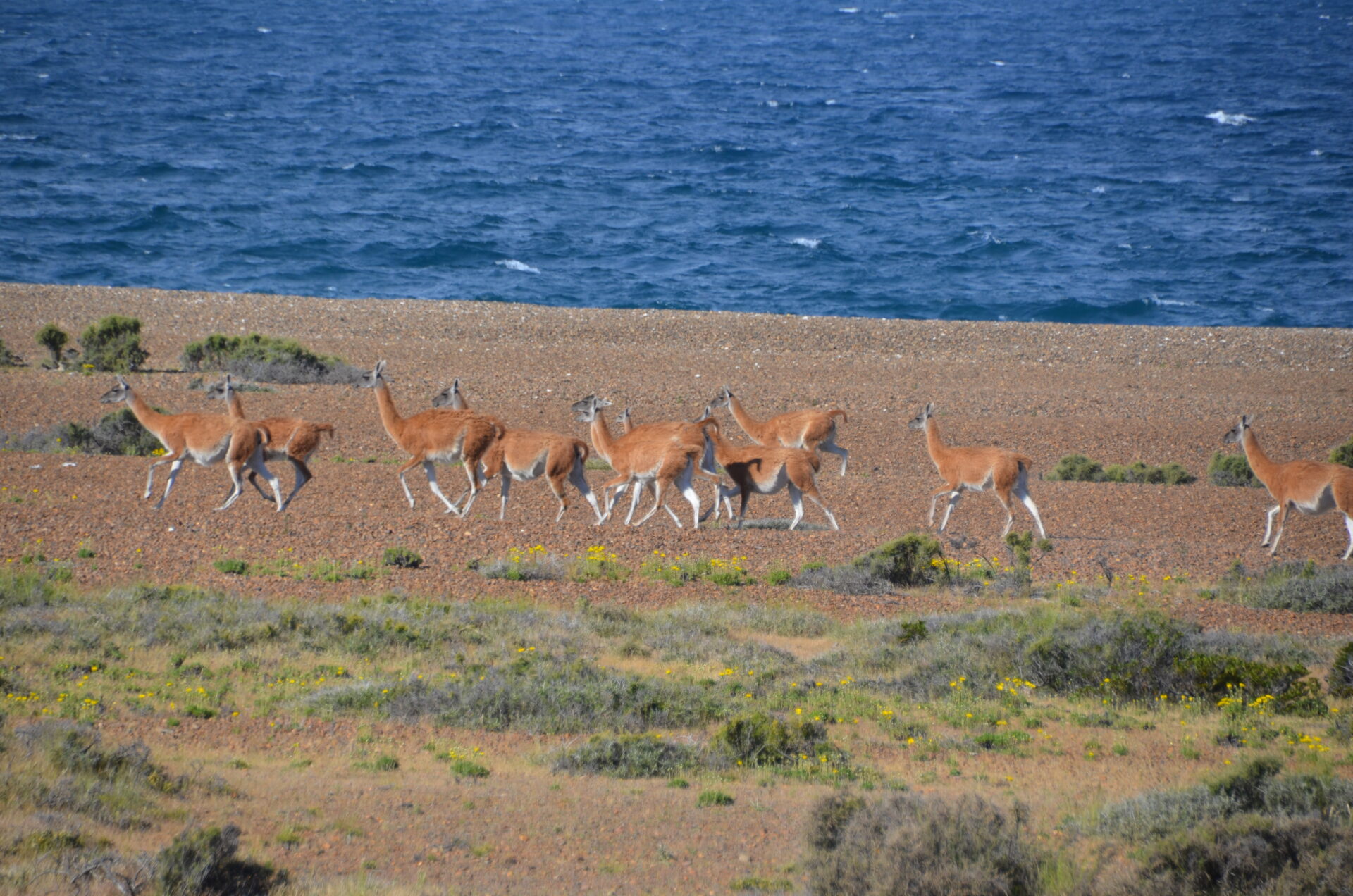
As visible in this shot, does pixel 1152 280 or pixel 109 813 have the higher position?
pixel 1152 280

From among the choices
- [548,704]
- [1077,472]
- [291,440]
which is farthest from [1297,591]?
[291,440]

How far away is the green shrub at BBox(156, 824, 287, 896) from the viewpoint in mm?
6801

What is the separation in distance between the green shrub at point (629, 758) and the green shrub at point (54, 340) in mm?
23254

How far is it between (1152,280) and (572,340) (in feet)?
112

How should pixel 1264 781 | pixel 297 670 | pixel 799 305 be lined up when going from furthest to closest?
pixel 799 305 < pixel 297 670 < pixel 1264 781

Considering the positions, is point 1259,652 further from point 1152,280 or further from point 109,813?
point 1152,280

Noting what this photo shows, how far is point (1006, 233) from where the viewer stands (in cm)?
6619

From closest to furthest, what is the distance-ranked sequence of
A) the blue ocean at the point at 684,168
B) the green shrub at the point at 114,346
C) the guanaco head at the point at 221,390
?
the guanaco head at the point at 221,390 < the green shrub at the point at 114,346 < the blue ocean at the point at 684,168

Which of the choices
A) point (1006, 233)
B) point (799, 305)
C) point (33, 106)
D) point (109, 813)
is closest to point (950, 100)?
point (1006, 233)

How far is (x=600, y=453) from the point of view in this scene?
1862 cm

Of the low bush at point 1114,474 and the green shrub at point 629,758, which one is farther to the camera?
the low bush at point 1114,474

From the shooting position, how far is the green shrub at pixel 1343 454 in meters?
22.4

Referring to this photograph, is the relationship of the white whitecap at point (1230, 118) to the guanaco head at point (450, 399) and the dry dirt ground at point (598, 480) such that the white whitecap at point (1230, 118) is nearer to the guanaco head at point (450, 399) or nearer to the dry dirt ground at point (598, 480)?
the dry dirt ground at point (598, 480)

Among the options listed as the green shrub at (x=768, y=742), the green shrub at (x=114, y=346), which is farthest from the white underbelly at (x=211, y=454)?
the green shrub at (x=114, y=346)
